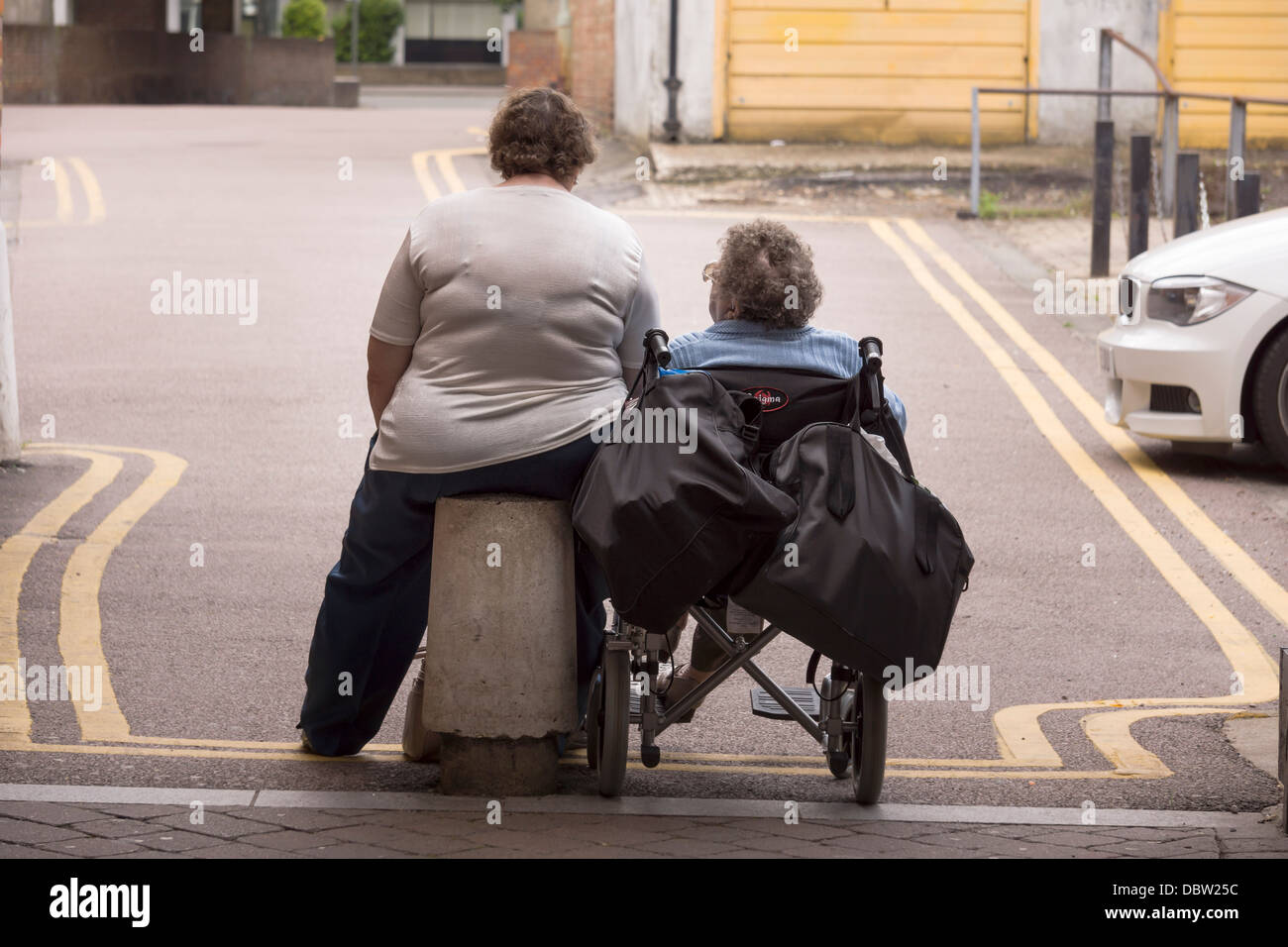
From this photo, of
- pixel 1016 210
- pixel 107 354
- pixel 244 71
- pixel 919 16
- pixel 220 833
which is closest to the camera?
pixel 220 833

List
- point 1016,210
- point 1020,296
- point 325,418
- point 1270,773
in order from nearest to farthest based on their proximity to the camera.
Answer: point 1270,773, point 325,418, point 1020,296, point 1016,210

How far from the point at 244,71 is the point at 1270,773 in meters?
36.1

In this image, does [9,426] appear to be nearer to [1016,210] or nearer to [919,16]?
[1016,210]

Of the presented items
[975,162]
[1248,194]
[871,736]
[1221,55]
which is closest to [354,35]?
[1221,55]

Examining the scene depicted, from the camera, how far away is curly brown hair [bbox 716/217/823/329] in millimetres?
4879

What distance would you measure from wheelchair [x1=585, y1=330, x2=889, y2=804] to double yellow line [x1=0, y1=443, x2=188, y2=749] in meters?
1.57

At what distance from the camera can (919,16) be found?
2231cm

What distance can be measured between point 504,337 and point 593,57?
72.1ft

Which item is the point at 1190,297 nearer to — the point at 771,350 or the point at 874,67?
the point at 771,350

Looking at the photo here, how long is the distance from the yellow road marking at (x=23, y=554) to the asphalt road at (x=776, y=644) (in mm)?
53

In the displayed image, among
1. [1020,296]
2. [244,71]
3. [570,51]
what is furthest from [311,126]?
[1020,296]

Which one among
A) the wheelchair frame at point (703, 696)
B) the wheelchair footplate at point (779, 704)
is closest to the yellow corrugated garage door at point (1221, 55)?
the wheelchair footplate at point (779, 704)

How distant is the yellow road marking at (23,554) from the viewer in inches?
216

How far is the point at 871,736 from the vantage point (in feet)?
15.6
